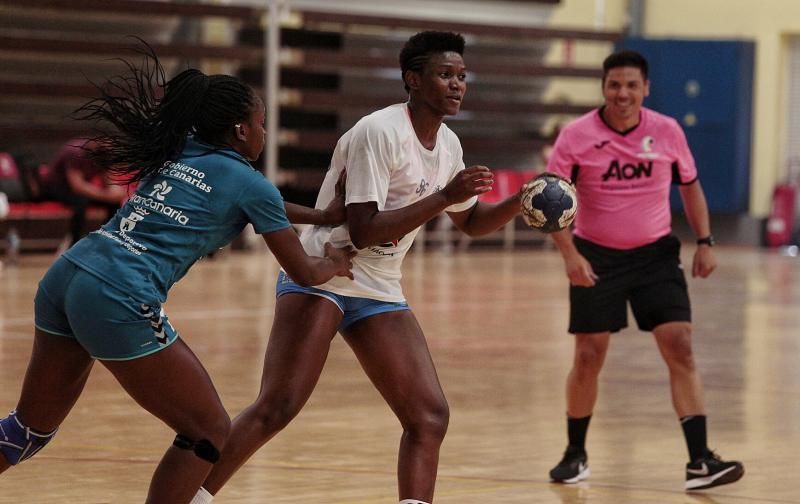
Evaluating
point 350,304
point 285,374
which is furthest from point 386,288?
point 285,374

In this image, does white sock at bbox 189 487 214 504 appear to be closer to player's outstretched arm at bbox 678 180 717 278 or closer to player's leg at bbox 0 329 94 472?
player's leg at bbox 0 329 94 472

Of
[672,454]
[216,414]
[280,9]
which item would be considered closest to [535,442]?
[672,454]

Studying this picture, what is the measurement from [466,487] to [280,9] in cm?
1874

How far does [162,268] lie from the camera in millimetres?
4809

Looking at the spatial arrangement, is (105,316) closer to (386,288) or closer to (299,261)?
(299,261)

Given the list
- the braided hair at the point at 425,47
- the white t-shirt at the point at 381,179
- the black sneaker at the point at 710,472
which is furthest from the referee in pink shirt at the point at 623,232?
the braided hair at the point at 425,47

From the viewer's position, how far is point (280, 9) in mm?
24688

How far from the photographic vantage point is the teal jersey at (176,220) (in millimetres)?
4773

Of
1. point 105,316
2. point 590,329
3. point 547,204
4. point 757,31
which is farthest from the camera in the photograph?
point 757,31

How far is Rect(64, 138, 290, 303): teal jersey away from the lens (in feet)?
15.7

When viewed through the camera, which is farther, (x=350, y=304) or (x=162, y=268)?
(x=350, y=304)

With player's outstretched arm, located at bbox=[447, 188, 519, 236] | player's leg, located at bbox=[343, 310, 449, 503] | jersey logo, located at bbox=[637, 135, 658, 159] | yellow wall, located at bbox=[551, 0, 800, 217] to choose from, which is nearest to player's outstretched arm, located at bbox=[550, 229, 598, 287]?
jersey logo, located at bbox=[637, 135, 658, 159]

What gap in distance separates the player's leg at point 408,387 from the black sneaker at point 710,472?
182 centimetres

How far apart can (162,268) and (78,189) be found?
15.2 m
